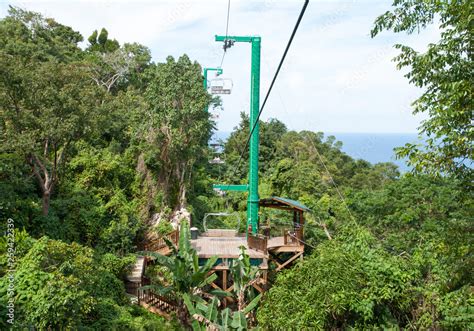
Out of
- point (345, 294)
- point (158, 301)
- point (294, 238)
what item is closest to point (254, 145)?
point (294, 238)

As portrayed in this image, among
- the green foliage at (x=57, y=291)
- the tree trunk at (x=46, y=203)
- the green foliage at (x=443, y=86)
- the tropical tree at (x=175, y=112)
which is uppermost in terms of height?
the tropical tree at (x=175, y=112)

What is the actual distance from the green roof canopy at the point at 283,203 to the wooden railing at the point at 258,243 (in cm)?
142

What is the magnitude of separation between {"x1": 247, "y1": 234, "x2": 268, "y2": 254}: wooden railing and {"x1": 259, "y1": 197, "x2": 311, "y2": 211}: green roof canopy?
4.67 ft

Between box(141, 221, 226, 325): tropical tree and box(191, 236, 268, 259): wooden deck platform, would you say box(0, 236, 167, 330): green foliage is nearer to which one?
box(141, 221, 226, 325): tropical tree

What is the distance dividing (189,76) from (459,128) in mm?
11950

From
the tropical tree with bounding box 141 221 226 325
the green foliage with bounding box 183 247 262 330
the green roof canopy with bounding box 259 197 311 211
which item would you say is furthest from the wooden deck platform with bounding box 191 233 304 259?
the tropical tree with bounding box 141 221 226 325

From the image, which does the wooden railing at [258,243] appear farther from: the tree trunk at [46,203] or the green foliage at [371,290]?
the tree trunk at [46,203]

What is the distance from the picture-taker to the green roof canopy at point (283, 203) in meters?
12.5

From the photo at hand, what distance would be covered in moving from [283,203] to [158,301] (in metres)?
5.13

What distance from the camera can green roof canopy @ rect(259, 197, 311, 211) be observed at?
490 inches

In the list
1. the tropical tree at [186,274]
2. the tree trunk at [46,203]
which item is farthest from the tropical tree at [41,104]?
the tropical tree at [186,274]

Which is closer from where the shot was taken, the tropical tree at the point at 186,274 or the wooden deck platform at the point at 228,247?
the tropical tree at the point at 186,274

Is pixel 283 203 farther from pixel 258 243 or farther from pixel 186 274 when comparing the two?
pixel 186 274

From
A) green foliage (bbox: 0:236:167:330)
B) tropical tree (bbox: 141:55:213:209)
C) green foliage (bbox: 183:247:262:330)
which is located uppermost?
tropical tree (bbox: 141:55:213:209)
